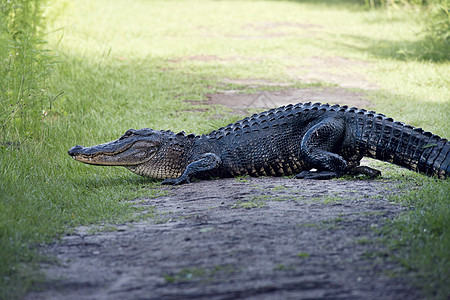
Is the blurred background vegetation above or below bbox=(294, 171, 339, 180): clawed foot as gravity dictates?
above

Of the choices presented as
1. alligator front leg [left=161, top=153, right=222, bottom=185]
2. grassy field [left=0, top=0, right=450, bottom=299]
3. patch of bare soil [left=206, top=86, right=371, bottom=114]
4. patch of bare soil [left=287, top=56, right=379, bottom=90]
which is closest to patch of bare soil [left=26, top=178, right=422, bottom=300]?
grassy field [left=0, top=0, right=450, bottom=299]

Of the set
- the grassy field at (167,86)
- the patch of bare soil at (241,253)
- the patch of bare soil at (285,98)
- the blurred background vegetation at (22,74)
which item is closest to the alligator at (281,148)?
the grassy field at (167,86)

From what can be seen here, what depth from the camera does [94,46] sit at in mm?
11227

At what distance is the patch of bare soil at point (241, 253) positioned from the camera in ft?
9.40

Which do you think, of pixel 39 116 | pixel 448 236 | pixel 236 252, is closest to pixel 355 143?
pixel 448 236

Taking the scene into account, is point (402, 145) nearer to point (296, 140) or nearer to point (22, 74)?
point (296, 140)

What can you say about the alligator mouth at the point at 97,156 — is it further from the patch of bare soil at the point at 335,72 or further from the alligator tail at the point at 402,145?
the patch of bare soil at the point at 335,72

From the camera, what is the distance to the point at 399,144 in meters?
5.14

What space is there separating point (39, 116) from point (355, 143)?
144 inches

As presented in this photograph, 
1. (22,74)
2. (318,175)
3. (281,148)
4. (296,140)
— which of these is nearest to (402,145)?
(318,175)

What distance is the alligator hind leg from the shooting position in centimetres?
518

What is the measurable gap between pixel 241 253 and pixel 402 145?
2540 millimetres

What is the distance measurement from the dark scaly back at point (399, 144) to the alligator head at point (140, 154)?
71.0 inches

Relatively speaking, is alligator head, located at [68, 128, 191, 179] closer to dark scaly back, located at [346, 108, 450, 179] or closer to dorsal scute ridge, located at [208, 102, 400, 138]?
dorsal scute ridge, located at [208, 102, 400, 138]
